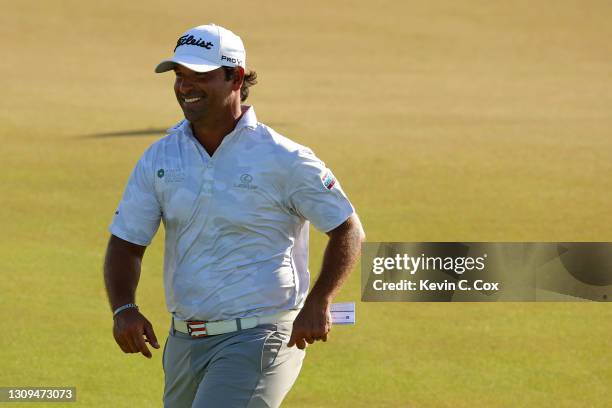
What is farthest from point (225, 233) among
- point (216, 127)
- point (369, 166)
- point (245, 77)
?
point (369, 166)

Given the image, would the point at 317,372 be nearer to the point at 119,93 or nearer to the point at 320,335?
the point at 320,335

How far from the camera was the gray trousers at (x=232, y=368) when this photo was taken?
5047mm

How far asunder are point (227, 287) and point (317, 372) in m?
3.86

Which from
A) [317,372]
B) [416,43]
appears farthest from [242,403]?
[416,43]

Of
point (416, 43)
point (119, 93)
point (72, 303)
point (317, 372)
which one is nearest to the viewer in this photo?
point (317, 372)

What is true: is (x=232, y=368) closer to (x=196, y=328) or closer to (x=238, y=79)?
(x=196, y=328)

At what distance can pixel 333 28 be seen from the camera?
143 ft

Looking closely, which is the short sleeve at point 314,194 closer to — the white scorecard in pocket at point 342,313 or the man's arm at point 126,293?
the man's arm at point 126,293

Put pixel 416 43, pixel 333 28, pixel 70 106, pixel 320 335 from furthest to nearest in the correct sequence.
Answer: pixel 333 28, pixel 416 43, pixel 70 106, pixel 320 335

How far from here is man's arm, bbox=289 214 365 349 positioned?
492cm

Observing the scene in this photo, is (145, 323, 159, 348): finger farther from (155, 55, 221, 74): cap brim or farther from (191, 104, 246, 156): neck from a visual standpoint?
(155, 55, 221, 74): cap brim

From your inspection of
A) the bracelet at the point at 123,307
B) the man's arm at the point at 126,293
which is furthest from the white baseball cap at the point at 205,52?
the bracelet at the point at 123,307

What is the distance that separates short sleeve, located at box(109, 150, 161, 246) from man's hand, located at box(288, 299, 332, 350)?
0.69 metres

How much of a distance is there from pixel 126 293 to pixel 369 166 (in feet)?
44.1
